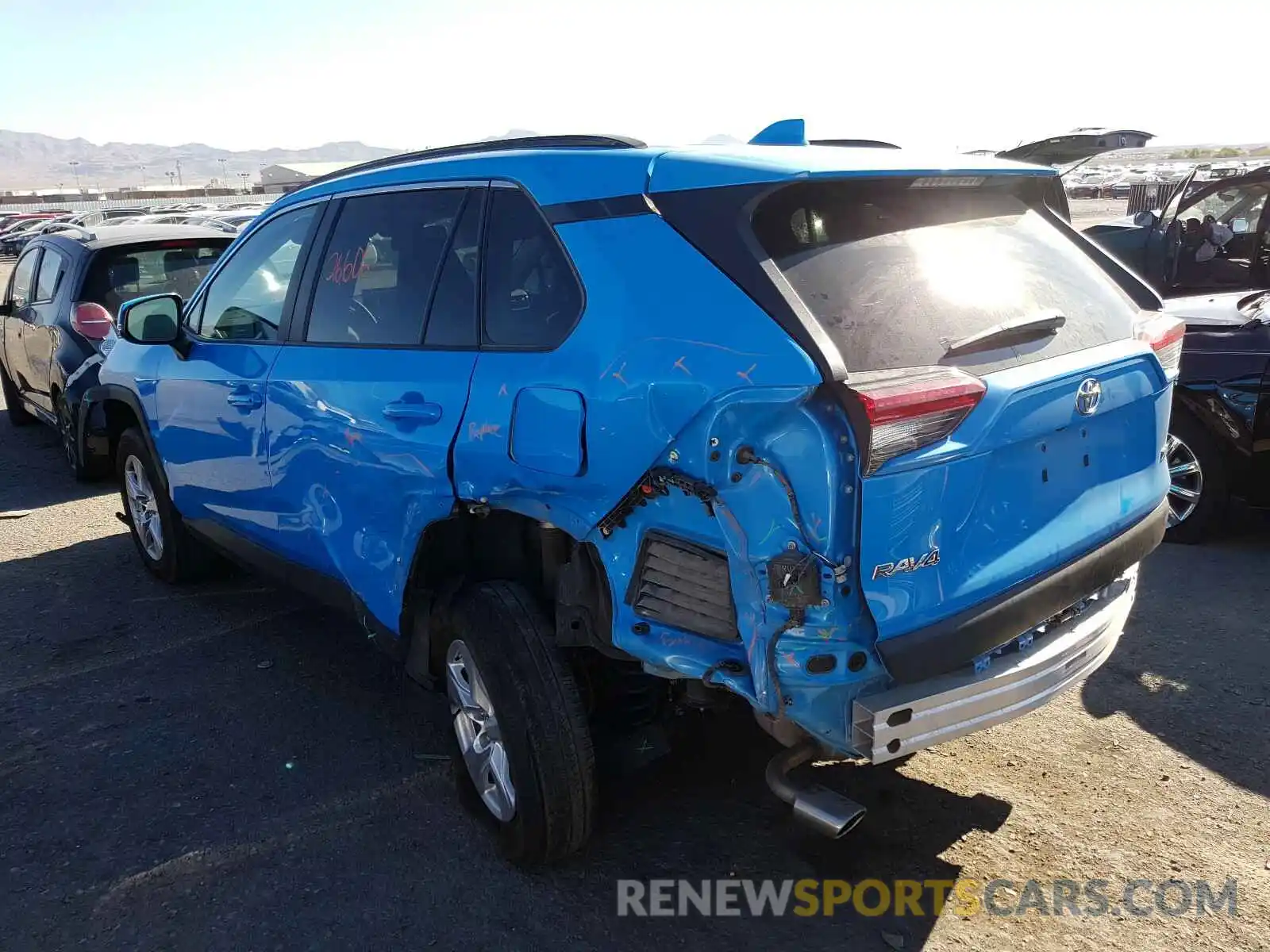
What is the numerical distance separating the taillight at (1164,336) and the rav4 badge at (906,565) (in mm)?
1092

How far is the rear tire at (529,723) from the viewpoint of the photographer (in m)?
2.68

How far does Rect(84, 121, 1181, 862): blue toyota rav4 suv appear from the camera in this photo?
220 centimetres

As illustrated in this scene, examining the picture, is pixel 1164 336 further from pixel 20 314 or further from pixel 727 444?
pixel 20 314

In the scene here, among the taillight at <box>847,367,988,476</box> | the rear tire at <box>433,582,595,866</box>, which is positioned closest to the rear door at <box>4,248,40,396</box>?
the rear tire at <box>433,582,595,866</box>

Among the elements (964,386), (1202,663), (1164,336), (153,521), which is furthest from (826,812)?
(153,521)

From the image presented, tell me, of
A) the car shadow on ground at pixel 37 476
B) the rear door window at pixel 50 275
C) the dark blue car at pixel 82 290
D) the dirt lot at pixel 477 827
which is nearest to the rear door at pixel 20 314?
the dark blue car at pixel 82 290

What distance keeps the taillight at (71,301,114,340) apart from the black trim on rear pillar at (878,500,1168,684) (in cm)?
637

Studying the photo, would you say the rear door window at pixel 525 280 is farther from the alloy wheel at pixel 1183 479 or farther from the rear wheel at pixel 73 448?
the rear wheel at pixel 73 448

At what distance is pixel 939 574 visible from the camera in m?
2.29

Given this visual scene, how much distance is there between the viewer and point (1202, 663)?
4000mm

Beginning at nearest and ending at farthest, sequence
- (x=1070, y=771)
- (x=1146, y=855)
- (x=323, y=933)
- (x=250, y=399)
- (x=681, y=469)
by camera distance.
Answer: (x=681, y=469), (x=323, y=933), (x=1146, y=855), (x=1070, y=771), (x=250, y=399)

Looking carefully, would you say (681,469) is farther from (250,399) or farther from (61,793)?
(61,793)

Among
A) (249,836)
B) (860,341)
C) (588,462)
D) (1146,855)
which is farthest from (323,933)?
(1146,855)

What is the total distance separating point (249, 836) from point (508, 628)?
1.16 m
